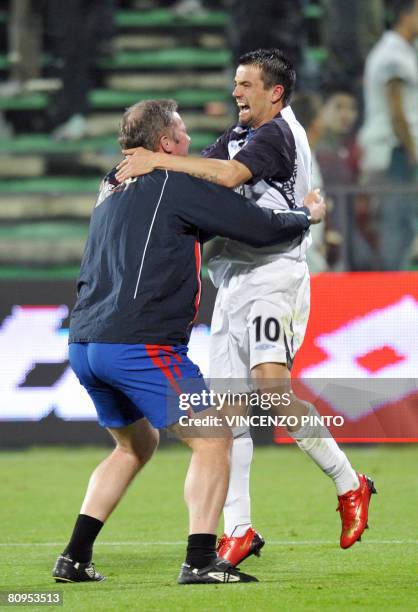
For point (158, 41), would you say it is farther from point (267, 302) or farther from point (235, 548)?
point (235, 548)

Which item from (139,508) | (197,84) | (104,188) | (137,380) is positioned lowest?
(139,508)

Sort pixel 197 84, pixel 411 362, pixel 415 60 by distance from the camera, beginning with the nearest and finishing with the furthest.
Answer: pixel 411 362
pixel 415 60
pixel 197 84

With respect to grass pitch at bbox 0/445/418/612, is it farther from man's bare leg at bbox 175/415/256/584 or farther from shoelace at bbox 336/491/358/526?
shoelace at bbox 336/491/358/526

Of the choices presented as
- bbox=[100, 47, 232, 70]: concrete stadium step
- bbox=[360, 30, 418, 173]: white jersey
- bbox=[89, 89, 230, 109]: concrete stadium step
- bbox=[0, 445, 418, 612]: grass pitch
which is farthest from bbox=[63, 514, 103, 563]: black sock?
bbox=[100, 47, 232, 70]: concrete stadium step

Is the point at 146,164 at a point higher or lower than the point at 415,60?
lower

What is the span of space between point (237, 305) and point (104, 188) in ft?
2.89

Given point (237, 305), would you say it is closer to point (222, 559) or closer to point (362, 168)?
point (222, 559)

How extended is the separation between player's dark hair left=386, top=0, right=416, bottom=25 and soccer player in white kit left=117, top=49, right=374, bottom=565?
6.87 metres

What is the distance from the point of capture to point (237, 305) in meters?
6.31

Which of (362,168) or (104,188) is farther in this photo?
(362,168)

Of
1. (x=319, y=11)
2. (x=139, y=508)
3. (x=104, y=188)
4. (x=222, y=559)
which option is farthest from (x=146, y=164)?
(x=319, y=11)

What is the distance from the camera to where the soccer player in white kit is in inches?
241

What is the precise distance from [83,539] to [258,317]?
125 centimetres

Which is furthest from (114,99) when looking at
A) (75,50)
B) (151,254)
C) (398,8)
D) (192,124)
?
(151,254)
